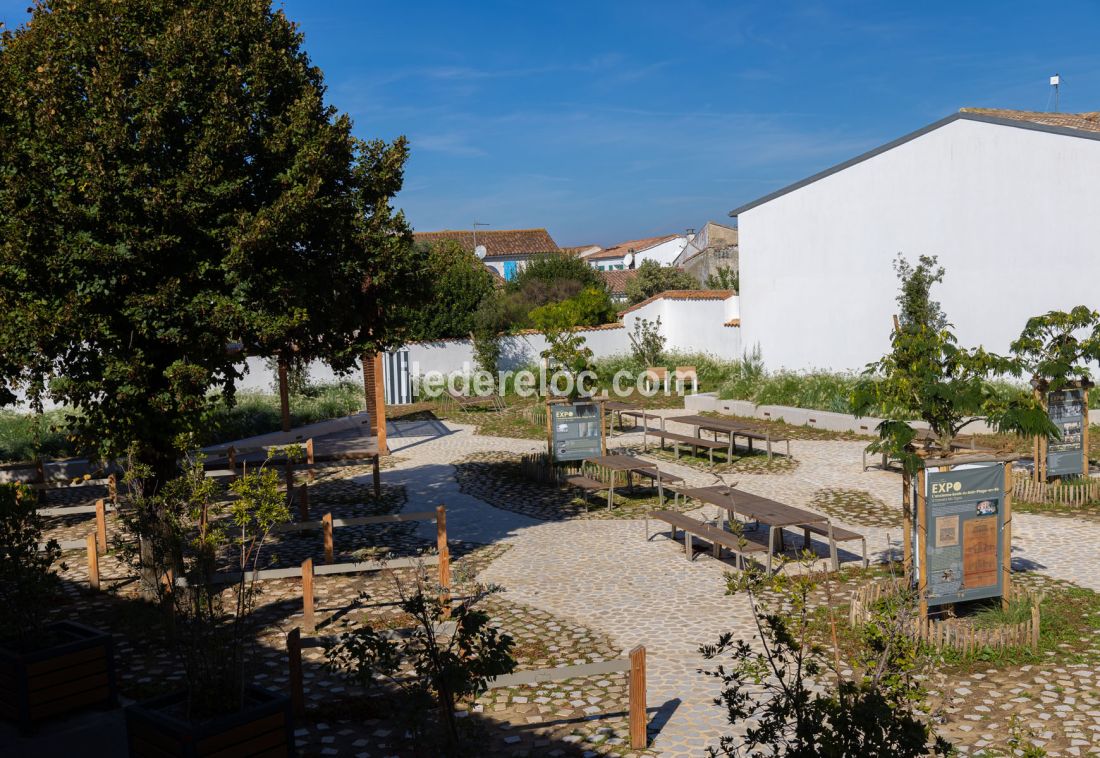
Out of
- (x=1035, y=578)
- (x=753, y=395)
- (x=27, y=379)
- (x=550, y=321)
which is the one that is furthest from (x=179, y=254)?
(x=550, y=321)

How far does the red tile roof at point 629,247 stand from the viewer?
89.1 meters

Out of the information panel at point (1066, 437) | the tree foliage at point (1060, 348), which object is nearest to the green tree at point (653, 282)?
the tree foliage at point (1060, 348)

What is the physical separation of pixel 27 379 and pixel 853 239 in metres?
21.6

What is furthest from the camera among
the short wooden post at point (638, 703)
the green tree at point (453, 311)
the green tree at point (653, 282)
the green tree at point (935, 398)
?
the green tree at point (653, 282)

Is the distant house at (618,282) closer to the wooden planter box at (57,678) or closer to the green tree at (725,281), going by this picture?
the green tree at (725,281)

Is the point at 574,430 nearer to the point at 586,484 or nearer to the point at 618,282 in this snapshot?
the point at 586,484

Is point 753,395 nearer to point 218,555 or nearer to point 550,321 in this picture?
point 550,321

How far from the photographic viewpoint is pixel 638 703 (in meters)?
6.24

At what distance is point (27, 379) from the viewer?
8789mm

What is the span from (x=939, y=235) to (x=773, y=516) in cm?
1505

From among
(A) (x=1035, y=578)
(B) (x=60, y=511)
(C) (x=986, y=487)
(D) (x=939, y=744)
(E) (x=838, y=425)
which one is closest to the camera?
(D) (x=939, y=744)

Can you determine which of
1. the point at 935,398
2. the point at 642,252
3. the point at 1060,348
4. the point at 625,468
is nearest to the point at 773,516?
the point at 935,398

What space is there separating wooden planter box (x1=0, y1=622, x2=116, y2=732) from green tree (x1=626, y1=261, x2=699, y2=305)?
46.6 meters

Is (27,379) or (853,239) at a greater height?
(853,239)
